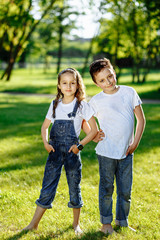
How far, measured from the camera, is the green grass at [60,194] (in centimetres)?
Answer: 313

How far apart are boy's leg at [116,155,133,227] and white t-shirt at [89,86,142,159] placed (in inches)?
4.2

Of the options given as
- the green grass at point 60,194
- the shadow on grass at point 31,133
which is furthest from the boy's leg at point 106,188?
the shadow on grass at point 31,133

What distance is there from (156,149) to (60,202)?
3312 mm

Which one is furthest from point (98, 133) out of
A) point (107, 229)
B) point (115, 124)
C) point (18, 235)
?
point (18, 235)

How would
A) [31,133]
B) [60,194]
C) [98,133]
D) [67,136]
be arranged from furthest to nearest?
[31,133], [60,194], [98,133], [67,136]

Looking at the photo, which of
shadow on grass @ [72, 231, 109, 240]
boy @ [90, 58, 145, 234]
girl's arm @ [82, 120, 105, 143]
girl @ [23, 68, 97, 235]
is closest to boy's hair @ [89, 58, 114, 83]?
boy @ [90, 58, 145, 234]

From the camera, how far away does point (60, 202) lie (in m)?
3.87

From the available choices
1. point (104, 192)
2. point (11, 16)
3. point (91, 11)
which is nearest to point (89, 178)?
point (104, 192)

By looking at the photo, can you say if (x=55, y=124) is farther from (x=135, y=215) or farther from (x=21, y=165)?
(x=21, y=165)

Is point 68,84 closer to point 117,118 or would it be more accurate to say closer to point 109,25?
point 117,118

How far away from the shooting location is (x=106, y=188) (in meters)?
3.10

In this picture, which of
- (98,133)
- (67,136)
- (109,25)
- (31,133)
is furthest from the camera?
(109,25)

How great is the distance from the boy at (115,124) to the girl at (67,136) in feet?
0.50

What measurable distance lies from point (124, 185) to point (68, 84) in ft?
3.82
